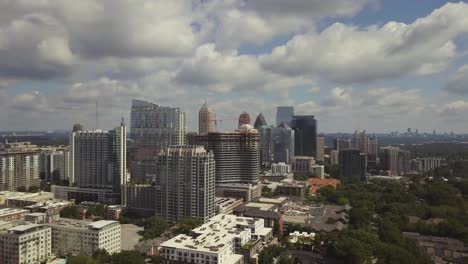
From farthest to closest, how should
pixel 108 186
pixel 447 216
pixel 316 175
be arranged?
pixel 316 175 < pixel 108 186 < pixel 447 216

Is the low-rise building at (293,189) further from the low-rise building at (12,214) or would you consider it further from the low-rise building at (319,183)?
the low-rise building at (12,214)

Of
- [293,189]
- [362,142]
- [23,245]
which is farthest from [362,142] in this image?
[23,245]

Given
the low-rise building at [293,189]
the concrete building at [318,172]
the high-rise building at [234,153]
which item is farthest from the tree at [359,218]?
the concrete building at [318,172]

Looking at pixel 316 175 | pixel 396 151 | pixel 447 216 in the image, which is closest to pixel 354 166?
pixel 316 175

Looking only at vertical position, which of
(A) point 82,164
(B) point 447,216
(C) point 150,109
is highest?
(C) point 150,109

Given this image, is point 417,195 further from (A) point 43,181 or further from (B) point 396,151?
(A) point 43,181

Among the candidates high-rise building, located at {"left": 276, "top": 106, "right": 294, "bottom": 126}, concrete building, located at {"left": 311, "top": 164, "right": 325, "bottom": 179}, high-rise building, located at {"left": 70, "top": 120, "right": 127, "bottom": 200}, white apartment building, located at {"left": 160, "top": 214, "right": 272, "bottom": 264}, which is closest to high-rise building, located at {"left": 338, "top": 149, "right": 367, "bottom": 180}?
concrete building, located at {"left": 311, "top": 164, "right": 325, "bottom": 179}

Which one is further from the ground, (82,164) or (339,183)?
(82,164)
